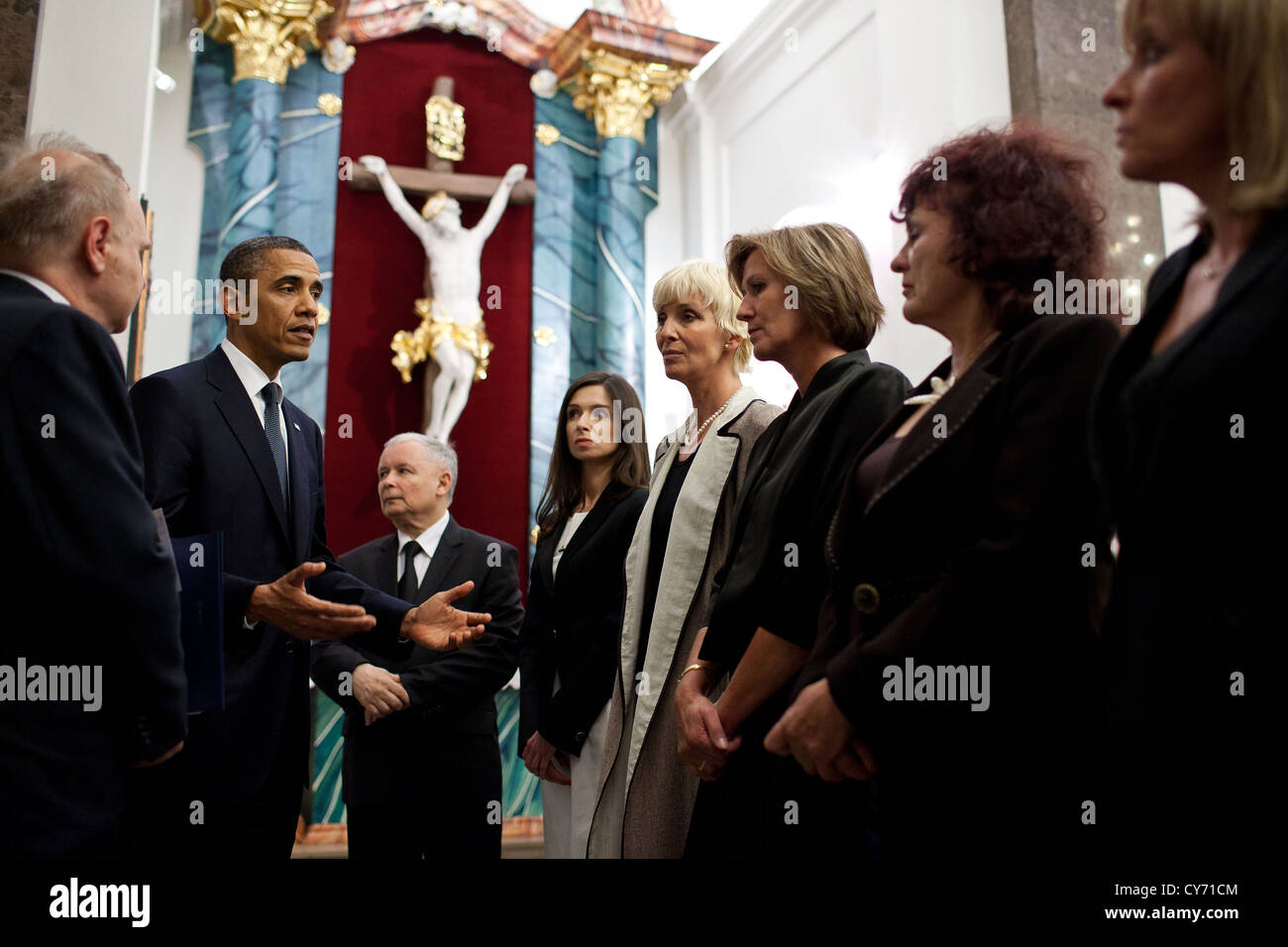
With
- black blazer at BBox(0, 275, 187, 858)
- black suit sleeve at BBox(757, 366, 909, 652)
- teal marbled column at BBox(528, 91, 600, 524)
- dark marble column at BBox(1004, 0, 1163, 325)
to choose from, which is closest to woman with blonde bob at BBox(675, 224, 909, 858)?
black suit sleeve at BBox(757, 366, 909, 652)

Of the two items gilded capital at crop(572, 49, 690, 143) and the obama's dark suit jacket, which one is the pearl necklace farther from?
gilded capital at crop(572, 49, 690, 143)

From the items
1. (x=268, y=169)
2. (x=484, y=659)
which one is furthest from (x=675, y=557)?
(x=268, y=169)

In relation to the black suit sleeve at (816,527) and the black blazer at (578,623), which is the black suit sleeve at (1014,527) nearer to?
the black suit sleeve at (816,527)

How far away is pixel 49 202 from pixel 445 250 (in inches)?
205

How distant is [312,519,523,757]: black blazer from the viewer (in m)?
3.19

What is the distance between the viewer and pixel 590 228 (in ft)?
25.2

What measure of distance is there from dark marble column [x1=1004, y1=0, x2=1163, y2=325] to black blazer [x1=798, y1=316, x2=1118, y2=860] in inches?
147

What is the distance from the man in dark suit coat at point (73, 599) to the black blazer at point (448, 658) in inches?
49.0

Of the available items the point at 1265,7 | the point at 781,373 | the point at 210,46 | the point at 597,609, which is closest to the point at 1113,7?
the point at 781,373

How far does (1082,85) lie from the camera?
5012 mm

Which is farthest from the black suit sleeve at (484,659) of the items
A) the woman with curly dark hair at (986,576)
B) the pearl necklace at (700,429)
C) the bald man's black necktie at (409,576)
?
the woman with curly dark hair at (986,576)
